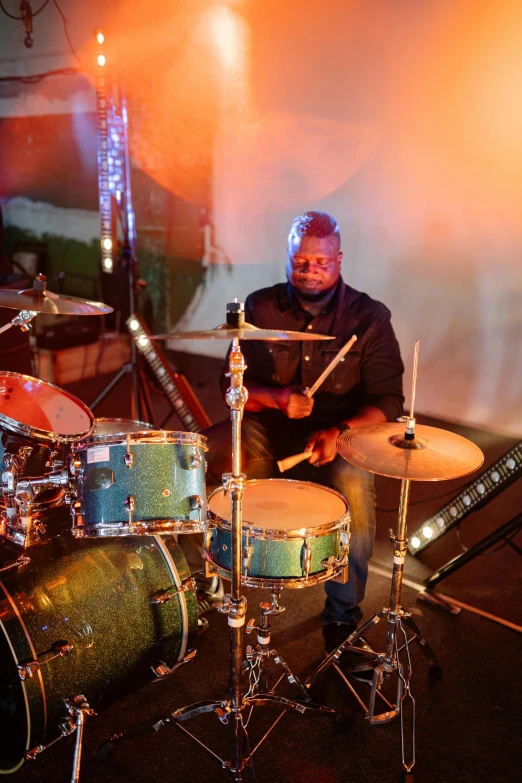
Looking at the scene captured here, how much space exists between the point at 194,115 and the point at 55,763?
214 inches

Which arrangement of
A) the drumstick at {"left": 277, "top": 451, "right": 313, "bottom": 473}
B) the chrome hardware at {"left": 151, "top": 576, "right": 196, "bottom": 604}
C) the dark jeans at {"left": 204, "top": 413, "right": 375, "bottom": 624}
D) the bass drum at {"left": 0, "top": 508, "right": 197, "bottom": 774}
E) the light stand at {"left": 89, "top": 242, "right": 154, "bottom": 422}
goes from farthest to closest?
the light stand at {"left": 89, "top": 242, "right": 154, "bottom": 422}
the dark jeans at {"left": 204, "top": 413, "right": 375, "bottom": 624}
the drumstick at {"left": 277, "top": 451, "right": 313, "bottom": 473}
the chrome hardware at {"left": 151, "top": 576, "right": 196, "bottom": 604}
the bass drum at {"left": 0, "top": 508, "right": 197, "bottom": 774}

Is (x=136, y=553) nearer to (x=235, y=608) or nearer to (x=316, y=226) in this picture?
(x=235, y=608)

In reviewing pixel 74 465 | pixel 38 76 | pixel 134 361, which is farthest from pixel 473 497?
pixel 38 76

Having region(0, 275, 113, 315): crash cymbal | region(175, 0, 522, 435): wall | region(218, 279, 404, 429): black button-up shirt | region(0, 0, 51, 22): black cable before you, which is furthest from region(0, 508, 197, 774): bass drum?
region(0, 0, 51, 22): black cable

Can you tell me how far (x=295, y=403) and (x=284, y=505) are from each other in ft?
1.95

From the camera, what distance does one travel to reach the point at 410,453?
1.96 meters

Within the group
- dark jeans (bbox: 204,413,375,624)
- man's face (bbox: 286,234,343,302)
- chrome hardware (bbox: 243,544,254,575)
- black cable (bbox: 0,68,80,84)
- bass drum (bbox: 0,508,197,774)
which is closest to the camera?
bass drum (bbox: 0,508,197,774)

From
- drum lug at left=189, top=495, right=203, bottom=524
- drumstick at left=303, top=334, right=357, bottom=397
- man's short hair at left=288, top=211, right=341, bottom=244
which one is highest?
man's short hair at left=288, top=211, right=341, bottom=244

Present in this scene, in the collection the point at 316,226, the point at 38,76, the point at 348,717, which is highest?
the point at 38,76

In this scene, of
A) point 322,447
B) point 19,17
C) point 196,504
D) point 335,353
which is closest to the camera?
point 196,504

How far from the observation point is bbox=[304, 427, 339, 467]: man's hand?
8.30 ft

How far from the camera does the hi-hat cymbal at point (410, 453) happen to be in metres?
1.87

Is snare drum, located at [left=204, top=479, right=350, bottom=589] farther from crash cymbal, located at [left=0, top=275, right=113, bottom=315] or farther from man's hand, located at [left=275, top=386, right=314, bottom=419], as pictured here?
crash cymbal, located at [left=0, top=275, right=113, bottom=315]

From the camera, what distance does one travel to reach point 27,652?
5.93ft
